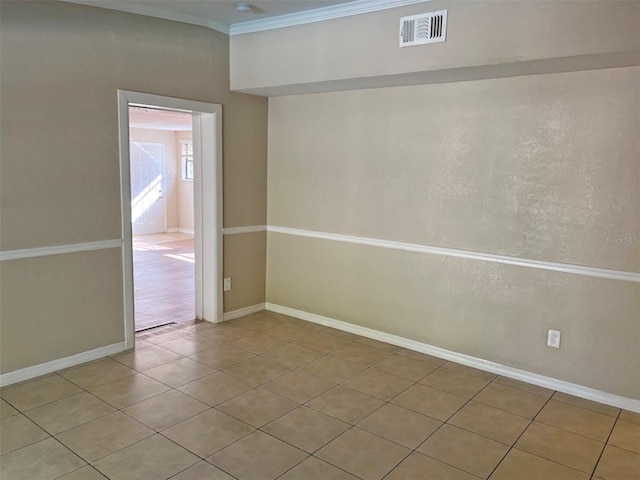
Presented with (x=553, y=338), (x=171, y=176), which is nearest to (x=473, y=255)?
(x=553, y=338)

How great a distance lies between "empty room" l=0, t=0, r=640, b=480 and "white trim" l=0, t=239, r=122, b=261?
0.04 feet

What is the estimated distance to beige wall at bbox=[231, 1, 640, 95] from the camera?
262 cm

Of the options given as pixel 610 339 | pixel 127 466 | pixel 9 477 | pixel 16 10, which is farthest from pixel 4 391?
pixel 610 339

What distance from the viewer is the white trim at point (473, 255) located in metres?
3.01

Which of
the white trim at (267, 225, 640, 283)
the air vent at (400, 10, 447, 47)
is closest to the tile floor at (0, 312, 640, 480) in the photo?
the white trim at (267, 225, 640, 283)

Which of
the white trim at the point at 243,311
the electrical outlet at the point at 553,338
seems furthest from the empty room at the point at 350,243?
the white trim at the point at 243,311

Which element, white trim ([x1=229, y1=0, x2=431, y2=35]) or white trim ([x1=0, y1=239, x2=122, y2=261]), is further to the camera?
white trim ([x1=229, y1=0, x2=431, y2=35])

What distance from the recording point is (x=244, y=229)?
4602 mm

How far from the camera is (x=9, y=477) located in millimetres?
2215

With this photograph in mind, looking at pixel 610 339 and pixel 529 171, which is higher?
pixel 529 171

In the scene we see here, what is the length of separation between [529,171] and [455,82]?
85cm

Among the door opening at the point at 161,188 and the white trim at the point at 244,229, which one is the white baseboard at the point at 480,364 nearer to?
the white trim at the point at 244,229

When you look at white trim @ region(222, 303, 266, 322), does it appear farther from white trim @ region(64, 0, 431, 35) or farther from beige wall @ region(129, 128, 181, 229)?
beige wall @ region(129, 128, 181, 229)

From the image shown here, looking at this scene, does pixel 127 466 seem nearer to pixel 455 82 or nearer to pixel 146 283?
pixel 455 82
